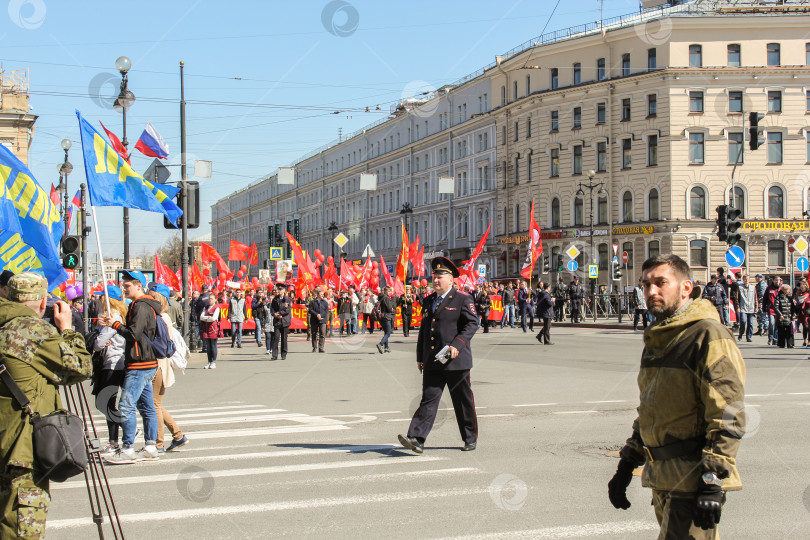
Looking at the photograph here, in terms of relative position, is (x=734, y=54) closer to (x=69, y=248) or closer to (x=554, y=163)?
(x=554, y=163)

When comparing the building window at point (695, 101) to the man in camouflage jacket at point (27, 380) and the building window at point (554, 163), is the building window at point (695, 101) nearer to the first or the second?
the building window at point (554, 163)

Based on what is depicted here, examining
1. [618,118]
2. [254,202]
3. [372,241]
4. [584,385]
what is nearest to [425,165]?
[372,241]

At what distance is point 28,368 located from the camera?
4598 mm

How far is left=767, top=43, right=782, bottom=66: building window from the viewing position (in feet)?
190

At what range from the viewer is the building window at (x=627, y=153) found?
6100cm

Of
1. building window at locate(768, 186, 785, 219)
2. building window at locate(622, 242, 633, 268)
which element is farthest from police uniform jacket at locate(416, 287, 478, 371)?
building window at locate(768, 186, 785, 219)

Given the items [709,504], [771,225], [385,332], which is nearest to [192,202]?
[385,332]

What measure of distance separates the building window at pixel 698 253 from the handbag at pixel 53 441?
5736 centimetres

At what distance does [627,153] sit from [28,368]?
196 feet

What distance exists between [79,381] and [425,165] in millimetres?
77767

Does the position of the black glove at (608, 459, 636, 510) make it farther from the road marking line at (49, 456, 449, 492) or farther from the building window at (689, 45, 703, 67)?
the building window at (689, 45, 703, 67)

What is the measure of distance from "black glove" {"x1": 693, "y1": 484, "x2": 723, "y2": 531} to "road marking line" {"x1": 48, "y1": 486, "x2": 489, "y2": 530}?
3.50m

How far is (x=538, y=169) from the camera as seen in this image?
66.0 meters

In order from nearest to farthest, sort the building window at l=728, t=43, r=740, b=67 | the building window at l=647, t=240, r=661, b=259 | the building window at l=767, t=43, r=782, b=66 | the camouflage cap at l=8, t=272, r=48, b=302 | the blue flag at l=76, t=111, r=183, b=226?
the camouflage cap at l=8, t=272, r=48, b=302 < the blue flag at l=76, t=111, r=183, b=226 < the building window at l=767, t=43, r=782, b=66 < the building window at l=728, t=43, r=740, b=67 < the building window at l=647, t=240, r=661, b=259
